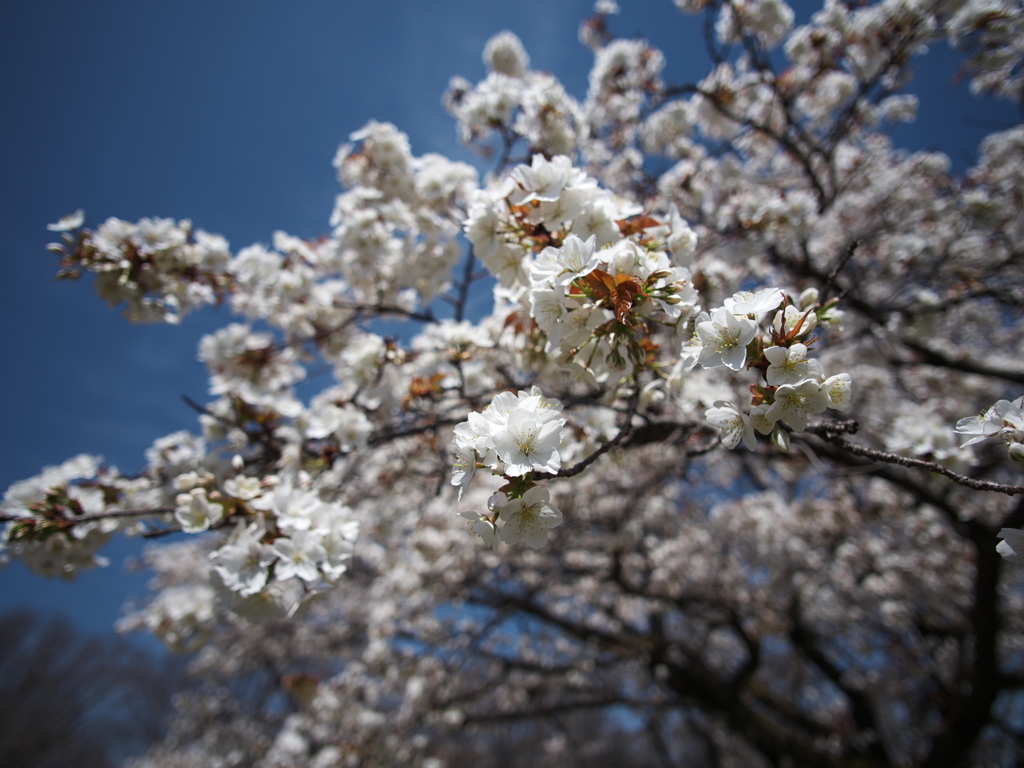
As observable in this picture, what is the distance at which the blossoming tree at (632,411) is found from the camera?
1.43 m

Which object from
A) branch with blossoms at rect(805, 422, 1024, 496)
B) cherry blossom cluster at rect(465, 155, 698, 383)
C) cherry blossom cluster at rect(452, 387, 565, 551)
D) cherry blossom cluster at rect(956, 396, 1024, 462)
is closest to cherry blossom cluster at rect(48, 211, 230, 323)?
cherry blossom cluster at rect(465, 155, 698, 383)

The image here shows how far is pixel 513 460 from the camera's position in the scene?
117 centimetres

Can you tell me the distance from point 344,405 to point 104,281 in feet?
5.11

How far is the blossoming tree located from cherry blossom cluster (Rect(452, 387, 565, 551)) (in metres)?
0.01

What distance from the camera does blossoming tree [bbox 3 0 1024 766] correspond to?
1435 mm

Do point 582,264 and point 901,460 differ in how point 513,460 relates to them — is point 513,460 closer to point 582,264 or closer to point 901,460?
point 582,264

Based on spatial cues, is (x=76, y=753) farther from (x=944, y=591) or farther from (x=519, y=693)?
(x=944, y=591)

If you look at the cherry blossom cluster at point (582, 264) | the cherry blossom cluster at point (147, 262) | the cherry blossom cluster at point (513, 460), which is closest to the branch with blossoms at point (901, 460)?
the cherry blossom cluster at point (582, 264)

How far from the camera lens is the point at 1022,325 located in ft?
24.9

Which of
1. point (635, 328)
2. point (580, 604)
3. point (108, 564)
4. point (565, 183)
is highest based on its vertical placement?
point (565, 183)

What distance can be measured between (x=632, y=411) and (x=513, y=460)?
0.50 meters

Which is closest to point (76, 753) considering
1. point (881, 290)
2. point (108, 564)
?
point (108, 564)

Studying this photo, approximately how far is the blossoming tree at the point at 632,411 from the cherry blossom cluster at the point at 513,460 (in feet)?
0.03

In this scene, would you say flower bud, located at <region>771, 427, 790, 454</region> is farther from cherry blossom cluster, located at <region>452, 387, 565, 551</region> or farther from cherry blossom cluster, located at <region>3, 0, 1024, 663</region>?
cherry blossom cluster, located at <region>452, 387, 565, 551</region>
